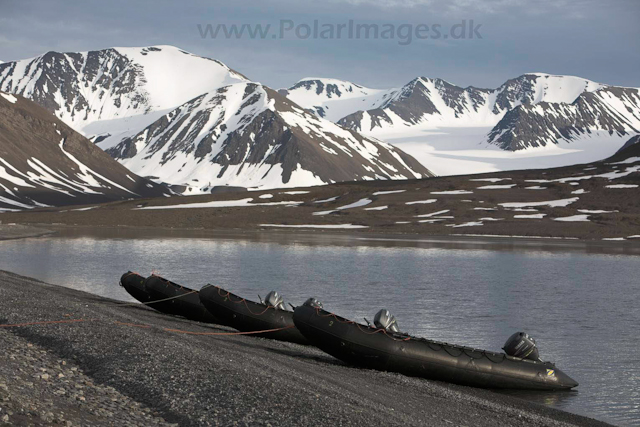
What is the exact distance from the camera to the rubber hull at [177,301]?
3709 centimetres

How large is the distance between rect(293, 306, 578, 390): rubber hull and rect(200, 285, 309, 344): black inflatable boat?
5.56 m

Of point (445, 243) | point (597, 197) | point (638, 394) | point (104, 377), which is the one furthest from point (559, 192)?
point (104, 377)

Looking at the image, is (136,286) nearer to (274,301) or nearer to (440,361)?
(274,301)

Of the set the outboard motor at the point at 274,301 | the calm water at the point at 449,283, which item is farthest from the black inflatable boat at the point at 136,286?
the outboard motor at the point at 274,301

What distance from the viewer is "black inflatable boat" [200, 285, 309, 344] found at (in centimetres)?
3288

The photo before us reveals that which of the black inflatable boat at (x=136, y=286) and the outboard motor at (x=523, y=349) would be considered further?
the black inflatable boat at (x=136, y=286)

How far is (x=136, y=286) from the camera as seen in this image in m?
40.5

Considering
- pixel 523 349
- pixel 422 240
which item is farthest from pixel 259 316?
pixel 422 240

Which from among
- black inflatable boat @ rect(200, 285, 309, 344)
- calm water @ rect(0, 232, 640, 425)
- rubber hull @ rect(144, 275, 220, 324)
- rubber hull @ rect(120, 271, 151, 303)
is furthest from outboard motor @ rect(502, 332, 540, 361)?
rubber hull @ rect(120, 271, 151, 303)

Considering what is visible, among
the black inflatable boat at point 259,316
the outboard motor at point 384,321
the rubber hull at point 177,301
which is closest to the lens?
the outboard motor at point 384,321

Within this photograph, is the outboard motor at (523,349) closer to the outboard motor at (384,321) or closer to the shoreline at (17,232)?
the outboard motor at (384,321)

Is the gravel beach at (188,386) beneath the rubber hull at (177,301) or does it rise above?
beneath

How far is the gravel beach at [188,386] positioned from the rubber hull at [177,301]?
7.00 m

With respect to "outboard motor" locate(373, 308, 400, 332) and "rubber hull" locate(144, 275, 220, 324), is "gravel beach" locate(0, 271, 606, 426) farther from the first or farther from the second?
"rubber hull" locate(144, 275, 220, 324)
